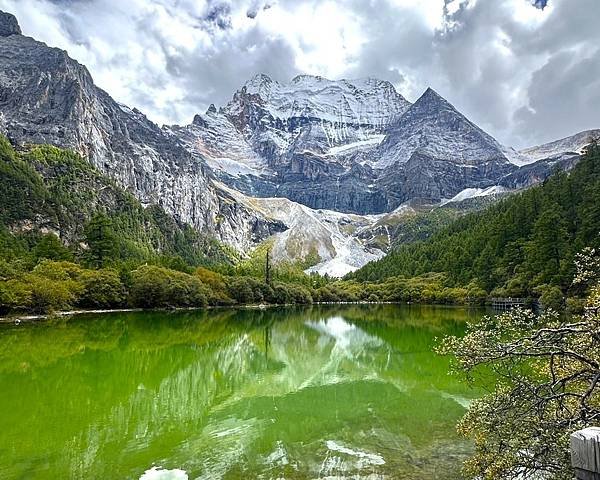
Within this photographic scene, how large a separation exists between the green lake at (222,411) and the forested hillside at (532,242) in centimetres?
3804

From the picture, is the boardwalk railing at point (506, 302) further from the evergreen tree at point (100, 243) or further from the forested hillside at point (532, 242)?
the evergreen tree at point (100, 243)

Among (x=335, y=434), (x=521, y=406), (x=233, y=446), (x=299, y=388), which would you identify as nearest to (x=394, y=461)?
(x=335, y=434)

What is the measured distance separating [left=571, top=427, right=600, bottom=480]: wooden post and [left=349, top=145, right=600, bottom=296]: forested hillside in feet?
209

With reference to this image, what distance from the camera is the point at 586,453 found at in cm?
364

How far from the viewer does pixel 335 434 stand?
57.0 ft

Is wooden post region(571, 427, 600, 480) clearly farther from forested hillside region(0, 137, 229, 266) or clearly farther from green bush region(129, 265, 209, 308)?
forested hillside region(0, 137, 229, 266)

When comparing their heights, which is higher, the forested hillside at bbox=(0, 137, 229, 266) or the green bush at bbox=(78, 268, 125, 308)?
the forested hillside at bbox=(0, 137, 229, 266)

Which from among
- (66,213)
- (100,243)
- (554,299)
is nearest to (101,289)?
(100,243)

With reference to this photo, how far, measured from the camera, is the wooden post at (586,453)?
358cm

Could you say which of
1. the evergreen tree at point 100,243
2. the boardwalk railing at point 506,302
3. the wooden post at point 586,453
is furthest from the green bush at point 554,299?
the evergreen tree at point 100,243

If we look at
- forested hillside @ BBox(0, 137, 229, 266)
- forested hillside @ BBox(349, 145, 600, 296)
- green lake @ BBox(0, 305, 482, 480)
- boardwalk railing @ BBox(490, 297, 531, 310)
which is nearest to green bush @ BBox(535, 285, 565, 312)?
forested hillside @ BBox(349, 145, 600, 296)

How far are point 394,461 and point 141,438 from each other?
8643 millimetres

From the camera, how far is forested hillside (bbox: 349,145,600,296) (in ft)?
225

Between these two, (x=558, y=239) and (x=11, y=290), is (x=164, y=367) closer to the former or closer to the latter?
(x=11, y=290)
